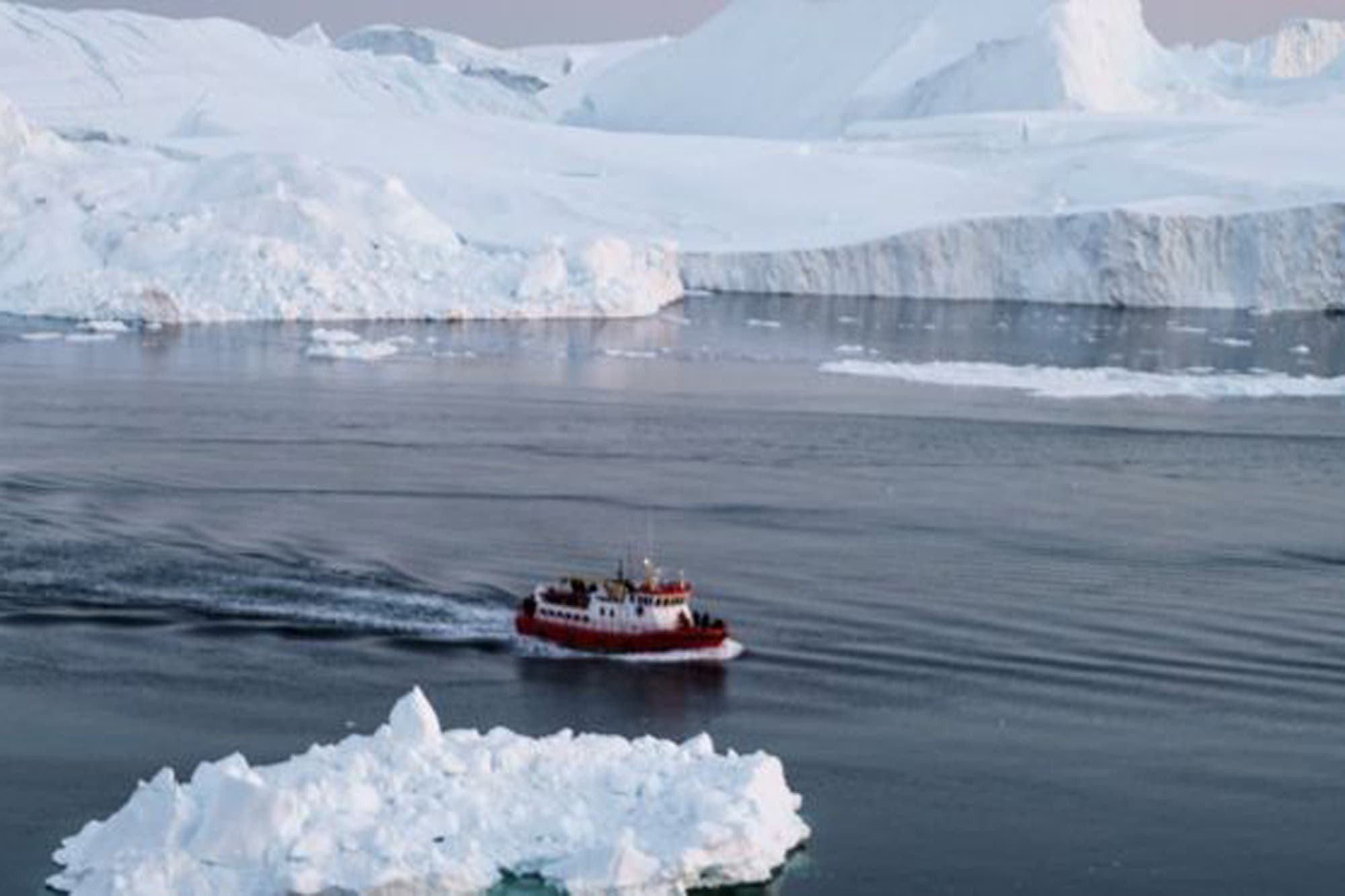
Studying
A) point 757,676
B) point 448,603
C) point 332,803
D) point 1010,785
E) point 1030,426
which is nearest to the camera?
point 332,803

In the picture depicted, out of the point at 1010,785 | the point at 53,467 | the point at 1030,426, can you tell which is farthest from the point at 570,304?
the point at 1010,785

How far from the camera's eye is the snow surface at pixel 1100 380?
31.5m

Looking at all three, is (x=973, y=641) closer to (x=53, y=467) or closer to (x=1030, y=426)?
(x=53, y=467)

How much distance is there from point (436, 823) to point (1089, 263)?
129 ft

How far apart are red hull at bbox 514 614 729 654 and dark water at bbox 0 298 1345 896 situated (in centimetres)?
26

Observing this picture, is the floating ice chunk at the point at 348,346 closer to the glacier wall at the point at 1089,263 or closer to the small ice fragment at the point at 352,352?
the small ice fragment at the point at 352,352

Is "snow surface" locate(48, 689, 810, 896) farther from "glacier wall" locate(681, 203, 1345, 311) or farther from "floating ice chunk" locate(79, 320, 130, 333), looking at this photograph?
"glacier wall" locate(681, 203, 1345, 311)

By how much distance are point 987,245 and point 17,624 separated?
117 ft

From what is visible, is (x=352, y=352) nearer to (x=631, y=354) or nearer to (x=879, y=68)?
(x=631, y=354)

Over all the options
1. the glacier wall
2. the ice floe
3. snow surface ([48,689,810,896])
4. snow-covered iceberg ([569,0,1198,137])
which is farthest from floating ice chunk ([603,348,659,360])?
snow-covered iceberg ([569,0,1198,137])

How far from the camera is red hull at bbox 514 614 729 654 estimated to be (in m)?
15.6

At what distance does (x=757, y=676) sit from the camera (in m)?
15.0

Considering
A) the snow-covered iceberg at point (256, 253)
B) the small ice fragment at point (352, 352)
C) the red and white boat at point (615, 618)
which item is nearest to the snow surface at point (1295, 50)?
Result: the snow-covered iceberg at point (256, 253)

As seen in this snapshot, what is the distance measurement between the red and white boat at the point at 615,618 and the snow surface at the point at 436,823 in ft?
13.7
